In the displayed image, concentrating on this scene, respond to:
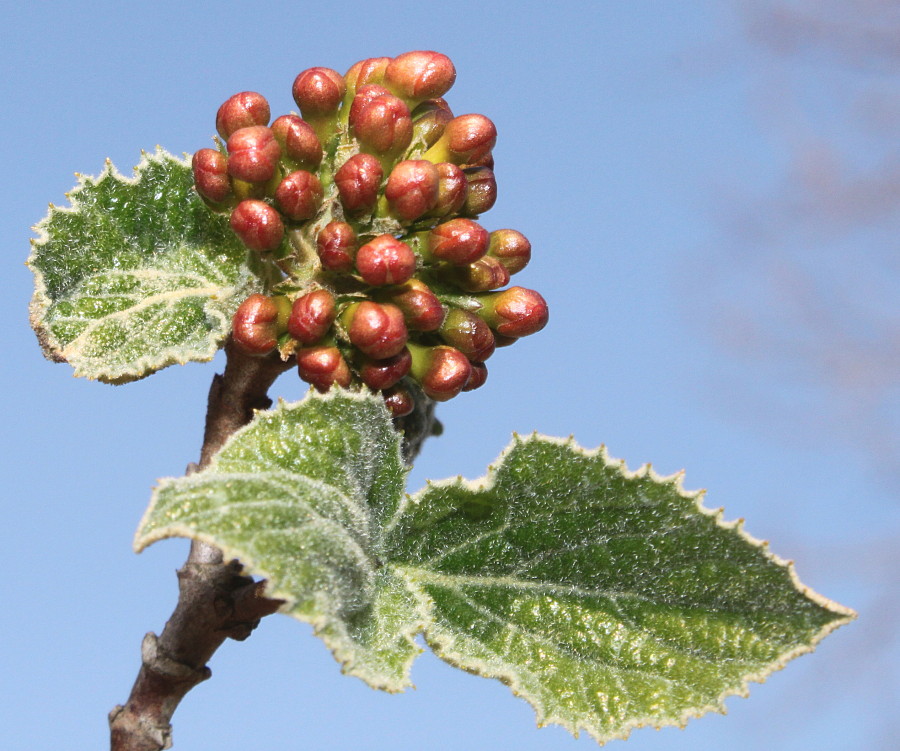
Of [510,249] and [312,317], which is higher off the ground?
[510,249]

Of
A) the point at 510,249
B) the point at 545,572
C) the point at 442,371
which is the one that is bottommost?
the point at 545,572

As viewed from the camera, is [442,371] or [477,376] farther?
[477,376]

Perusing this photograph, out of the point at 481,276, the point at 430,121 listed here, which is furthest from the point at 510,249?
the point at 430,121

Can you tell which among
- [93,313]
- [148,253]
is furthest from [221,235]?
[93,313]

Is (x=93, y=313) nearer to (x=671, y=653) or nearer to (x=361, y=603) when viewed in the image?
(x=361, y=603)

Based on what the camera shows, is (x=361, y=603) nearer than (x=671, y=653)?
Yes

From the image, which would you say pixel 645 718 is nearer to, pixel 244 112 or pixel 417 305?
pixel 417 305

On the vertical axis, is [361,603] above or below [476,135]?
below
